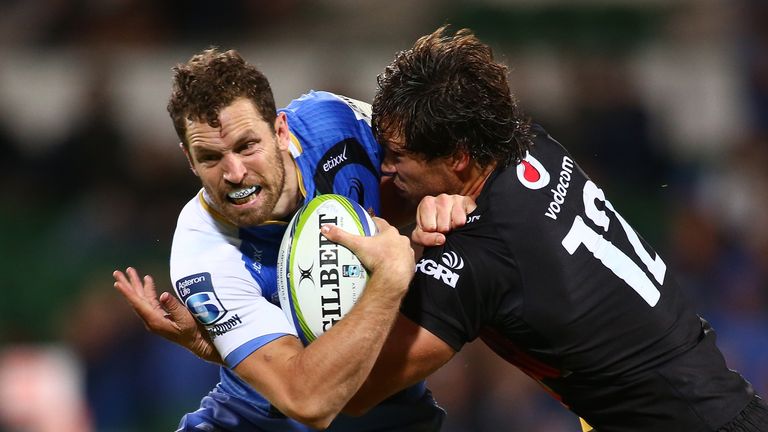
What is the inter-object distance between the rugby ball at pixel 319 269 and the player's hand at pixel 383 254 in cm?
3

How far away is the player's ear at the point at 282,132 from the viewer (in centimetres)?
411

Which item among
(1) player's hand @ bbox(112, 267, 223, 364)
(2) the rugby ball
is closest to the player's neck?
(2) the rugby ball

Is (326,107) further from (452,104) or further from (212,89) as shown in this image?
(452,104)

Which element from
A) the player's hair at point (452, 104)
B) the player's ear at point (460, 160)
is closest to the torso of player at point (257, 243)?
the player's hair at point (452, 104)

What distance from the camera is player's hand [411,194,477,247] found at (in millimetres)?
3779

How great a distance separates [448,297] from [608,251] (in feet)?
2.06

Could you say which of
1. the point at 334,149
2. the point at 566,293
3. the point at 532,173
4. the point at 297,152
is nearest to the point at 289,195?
the point at 297,152

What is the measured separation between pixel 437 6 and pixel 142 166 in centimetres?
334

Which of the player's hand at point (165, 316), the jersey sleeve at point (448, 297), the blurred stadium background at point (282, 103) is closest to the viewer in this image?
the jersey sleeve at point (448, 297)

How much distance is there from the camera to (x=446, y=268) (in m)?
3.70

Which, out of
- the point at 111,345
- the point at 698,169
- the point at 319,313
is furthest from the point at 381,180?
the point at 698,169

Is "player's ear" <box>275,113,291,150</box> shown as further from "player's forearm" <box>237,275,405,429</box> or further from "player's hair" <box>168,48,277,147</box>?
"player's forearm" <box>237,275,405,429</box>

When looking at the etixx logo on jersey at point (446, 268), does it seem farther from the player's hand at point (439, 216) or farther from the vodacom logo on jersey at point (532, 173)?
the vodacom logo on jersey at point (532, 173)

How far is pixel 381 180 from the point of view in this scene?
14.8ft
